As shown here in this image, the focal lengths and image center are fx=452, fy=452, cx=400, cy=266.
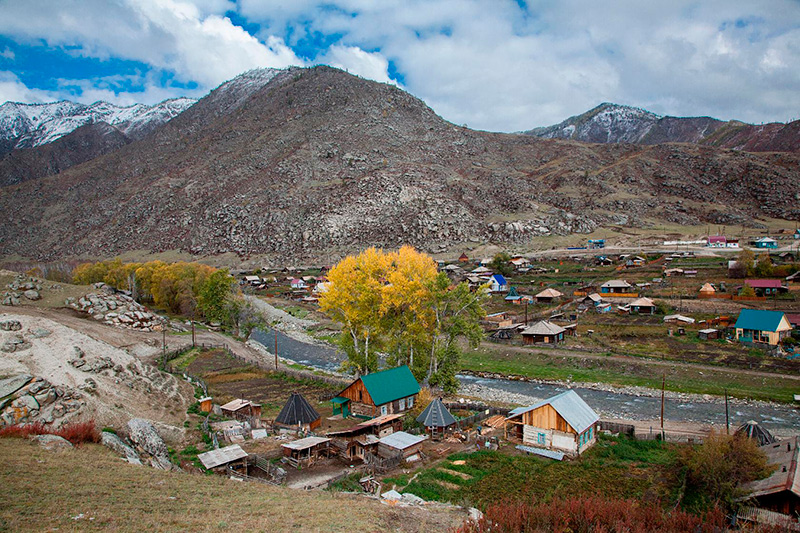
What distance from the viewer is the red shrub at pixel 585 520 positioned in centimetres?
1174

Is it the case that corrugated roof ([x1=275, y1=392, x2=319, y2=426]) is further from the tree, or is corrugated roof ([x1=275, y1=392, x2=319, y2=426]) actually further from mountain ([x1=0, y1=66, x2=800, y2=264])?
mountain ([x1=0, y1=66, x2=800, y2=264])

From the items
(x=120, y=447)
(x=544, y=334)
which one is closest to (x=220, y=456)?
(x=120, y=447)

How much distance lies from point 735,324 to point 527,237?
221 feet

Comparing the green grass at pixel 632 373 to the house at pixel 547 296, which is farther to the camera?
the house at pixel 547 296

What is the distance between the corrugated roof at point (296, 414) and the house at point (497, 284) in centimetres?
5045

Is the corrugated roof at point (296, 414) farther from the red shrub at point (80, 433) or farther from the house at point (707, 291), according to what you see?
the house at point (707, 291)

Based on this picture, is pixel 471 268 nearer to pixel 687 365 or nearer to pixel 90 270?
pixel 687 365

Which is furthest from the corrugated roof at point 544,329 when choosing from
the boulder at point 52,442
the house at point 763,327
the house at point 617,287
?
the boulder at point 52,442

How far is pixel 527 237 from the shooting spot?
362 ft

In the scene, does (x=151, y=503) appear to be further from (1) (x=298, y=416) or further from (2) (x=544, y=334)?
(2) (x=544, y=334)

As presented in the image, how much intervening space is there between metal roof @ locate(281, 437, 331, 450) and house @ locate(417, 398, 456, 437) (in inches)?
232

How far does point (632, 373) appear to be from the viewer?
4009cm

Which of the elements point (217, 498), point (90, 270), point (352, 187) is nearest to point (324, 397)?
point (217, 498)

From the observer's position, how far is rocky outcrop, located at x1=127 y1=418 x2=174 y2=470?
1802cm
